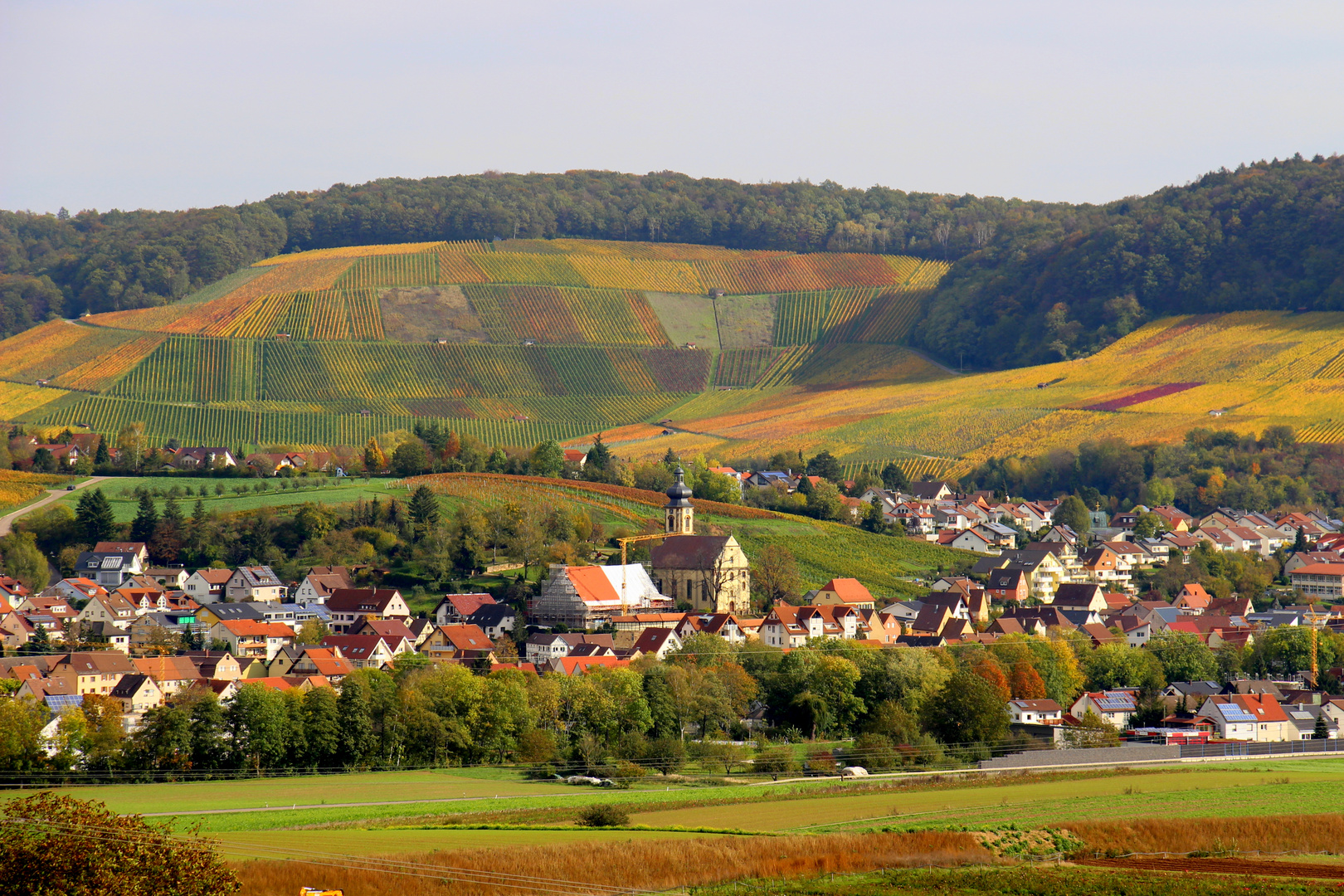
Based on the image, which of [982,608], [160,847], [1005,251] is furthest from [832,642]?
[1005,251]

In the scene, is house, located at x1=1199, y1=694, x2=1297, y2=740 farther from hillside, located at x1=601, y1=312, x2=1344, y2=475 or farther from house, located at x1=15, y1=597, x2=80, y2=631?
hillside, located at x1=601, y1=312, x2=1344, y2=475

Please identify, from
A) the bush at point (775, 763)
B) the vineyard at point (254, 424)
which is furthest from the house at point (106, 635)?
the vineyard at point (254, 424)

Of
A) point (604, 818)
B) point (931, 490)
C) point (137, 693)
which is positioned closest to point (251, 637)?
point (137, 693)

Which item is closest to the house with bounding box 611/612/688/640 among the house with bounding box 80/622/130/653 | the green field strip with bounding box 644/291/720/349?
the house with bounding box 80/622/130/653

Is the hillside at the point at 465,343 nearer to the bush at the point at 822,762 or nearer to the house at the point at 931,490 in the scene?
the house at the point at 931,490

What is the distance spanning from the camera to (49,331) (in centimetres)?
15775

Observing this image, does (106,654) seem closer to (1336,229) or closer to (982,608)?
(982,608)

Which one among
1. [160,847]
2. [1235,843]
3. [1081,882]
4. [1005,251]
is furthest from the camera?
[1005,251]

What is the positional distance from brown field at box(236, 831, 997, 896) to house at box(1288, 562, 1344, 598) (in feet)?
197

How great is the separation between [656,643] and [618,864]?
34.4 metres

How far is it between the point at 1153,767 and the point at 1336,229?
12145 cm

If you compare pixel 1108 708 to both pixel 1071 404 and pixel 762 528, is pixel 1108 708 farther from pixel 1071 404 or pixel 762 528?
pixel 1071 404

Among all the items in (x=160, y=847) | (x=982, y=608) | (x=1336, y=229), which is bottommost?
(x=982, y=608)

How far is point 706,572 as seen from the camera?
8262 centimetres
